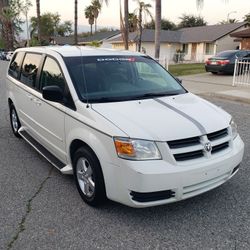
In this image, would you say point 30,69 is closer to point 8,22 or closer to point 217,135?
point 217,135

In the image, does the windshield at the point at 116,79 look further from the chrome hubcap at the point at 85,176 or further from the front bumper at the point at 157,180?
the front bumper at the point at 157,180

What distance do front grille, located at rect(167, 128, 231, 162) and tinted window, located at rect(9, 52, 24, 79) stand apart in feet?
12.3

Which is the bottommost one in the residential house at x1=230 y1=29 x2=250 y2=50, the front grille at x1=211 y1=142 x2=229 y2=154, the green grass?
the green grass

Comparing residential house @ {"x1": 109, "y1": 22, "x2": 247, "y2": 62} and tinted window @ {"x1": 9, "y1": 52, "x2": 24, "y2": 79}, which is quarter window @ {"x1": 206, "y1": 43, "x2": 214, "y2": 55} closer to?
residential house @ {"x1": 109, "y1": 22, "x2": 247, "y2": 62}

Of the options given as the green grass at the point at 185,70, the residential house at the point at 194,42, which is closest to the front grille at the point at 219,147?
the green grass at the point at 185,70

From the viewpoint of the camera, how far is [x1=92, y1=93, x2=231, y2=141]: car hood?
3.25 metres

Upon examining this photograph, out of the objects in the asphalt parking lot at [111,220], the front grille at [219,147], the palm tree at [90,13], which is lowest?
the asphalt parking lot at [111,220]

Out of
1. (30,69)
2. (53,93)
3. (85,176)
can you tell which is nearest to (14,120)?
(30,69)

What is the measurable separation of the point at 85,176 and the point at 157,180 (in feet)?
3.27

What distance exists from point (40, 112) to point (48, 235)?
80.8 inches

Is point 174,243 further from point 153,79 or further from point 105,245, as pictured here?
point 153,79

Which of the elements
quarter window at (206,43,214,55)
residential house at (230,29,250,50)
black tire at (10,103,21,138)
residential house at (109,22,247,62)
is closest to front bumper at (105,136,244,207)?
black tire at (10,103,21,138)

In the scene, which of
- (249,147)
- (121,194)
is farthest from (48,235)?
(249,147)

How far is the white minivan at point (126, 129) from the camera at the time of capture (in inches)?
125
